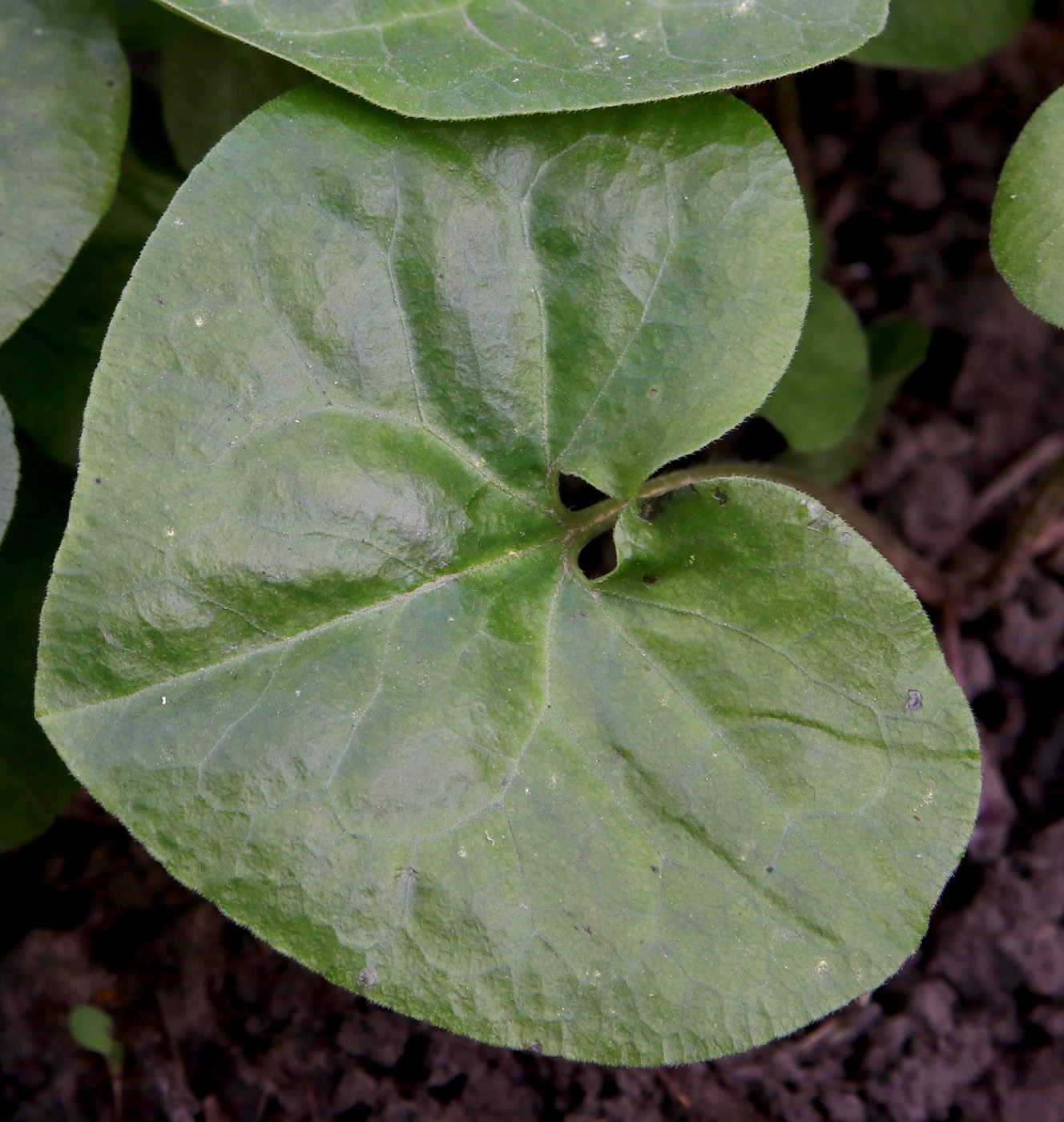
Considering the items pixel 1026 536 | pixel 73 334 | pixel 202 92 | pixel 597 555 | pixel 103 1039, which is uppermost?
pixel 202 92

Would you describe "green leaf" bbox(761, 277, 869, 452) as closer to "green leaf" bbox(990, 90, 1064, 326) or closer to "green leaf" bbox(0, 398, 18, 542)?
"green leaf" bbox(990, 90, 1064, 326)

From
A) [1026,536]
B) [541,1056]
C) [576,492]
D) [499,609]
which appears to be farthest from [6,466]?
[1026,536]

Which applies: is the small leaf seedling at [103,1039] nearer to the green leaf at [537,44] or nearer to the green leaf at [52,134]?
the green leaf at [52,134]

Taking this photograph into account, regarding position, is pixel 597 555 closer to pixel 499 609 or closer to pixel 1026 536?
pixel 499 609

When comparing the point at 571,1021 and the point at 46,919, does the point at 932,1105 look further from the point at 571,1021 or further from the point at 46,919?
the point at 46,919

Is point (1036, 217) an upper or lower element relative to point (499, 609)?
upper

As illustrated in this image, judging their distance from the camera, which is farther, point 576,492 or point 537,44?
point 576,492

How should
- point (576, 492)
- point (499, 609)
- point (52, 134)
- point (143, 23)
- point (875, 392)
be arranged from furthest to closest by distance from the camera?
point (875, 392)
point (576, 492)
point (143, 23)
point (52, 134)
point (499, 609)

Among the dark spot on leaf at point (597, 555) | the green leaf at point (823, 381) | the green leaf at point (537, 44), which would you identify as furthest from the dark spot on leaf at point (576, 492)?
the green leaf at point (537, 44)
